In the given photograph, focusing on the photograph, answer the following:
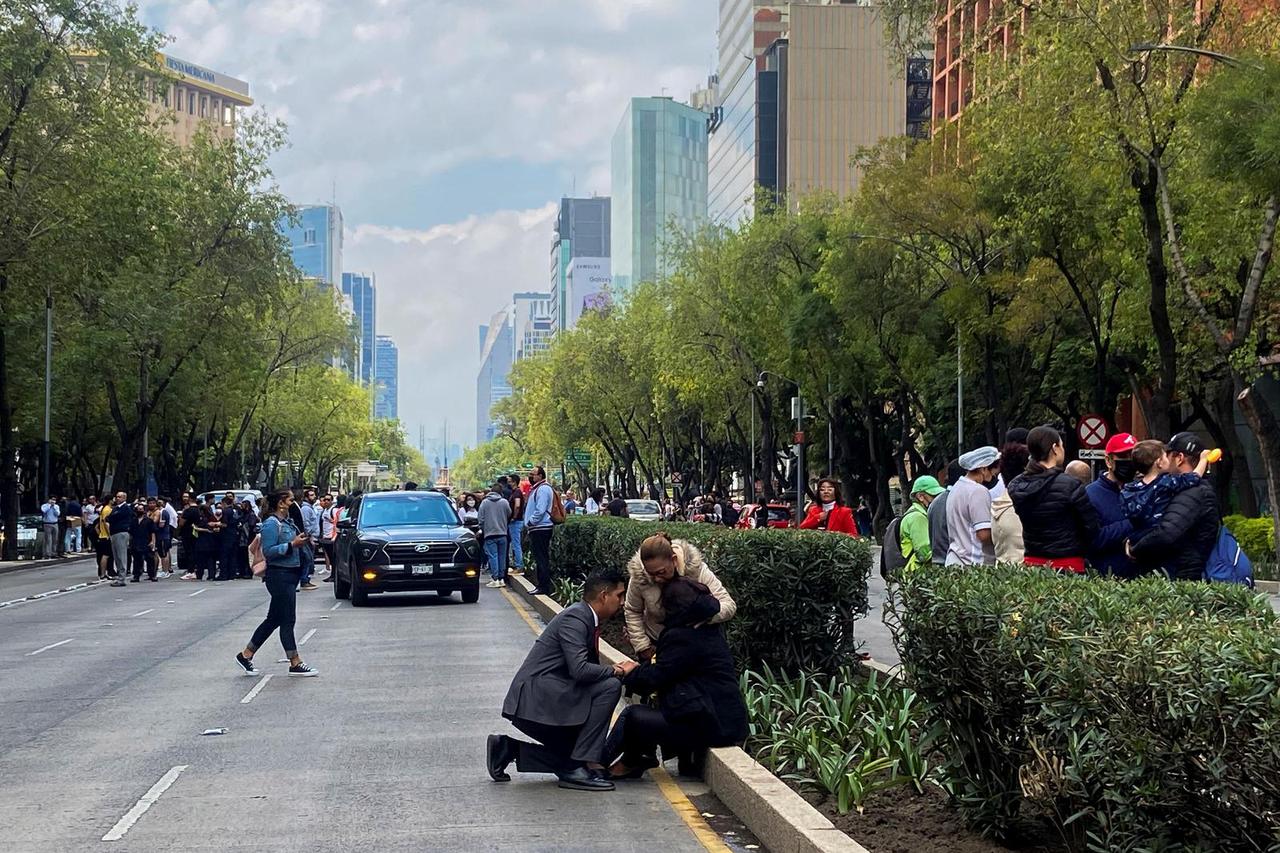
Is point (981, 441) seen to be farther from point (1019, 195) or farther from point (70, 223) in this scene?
point (70, 223)

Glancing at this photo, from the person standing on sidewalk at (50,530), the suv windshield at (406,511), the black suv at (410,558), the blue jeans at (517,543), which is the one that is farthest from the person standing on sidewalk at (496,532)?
the person standing on sidewalk at (50,530)

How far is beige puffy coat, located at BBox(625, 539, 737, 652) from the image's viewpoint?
32.4 ft

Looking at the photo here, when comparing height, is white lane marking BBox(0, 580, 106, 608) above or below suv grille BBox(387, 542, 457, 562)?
below

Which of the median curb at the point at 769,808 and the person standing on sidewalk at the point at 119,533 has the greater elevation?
the person standing on sidewalk at the point at 119,533

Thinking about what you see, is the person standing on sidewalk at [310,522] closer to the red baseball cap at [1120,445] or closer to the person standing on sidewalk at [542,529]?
the person standing on sidewalk at [542,529]

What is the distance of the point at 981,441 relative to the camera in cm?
5475

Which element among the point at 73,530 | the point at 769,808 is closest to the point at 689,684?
the point at 769,808

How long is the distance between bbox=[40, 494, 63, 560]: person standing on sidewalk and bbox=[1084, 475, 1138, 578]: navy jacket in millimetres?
43010

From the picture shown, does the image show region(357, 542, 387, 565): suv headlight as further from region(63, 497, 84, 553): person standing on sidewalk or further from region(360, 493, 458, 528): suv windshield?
region(63, 497, 84, 553): person standing on sidewalk

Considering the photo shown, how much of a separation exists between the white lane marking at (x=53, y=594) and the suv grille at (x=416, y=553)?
23.0ft

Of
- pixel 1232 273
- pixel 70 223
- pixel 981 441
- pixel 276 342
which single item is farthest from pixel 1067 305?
pixel 276 342

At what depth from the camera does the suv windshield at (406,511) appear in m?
26.4

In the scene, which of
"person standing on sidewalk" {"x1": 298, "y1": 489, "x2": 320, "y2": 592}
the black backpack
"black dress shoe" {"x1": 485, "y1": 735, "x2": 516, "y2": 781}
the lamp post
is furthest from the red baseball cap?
the lamp post

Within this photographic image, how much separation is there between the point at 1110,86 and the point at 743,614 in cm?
1758
